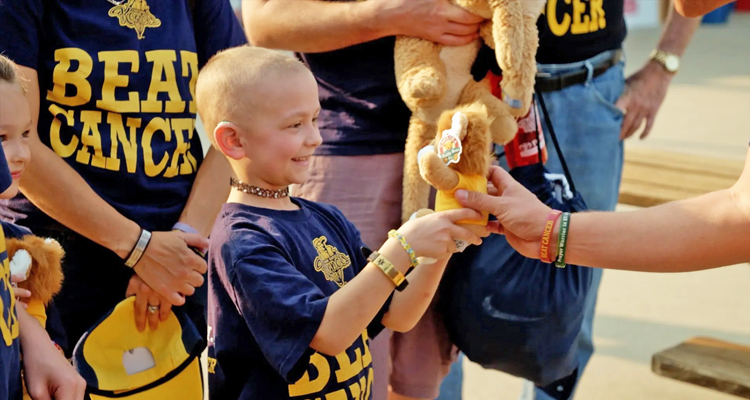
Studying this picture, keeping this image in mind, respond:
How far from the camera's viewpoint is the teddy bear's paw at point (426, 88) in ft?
7.66

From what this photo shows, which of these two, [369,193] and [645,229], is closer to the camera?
[645,229]

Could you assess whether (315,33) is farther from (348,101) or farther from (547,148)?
(547,148)

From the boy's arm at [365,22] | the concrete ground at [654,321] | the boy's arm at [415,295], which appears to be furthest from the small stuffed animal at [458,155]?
the concrete ground at [654,321]

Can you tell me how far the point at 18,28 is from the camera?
2.10m

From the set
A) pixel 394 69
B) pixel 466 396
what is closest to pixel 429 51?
pixel 394 69

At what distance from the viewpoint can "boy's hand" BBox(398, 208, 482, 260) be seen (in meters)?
1.84

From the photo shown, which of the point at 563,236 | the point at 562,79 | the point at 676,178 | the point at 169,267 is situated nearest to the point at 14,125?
the point at 169,267

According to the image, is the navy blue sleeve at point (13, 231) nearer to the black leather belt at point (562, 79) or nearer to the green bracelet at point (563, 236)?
the green bracelet at point (563, 236)

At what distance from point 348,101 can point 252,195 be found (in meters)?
0.62

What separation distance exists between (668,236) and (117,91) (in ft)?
4.17

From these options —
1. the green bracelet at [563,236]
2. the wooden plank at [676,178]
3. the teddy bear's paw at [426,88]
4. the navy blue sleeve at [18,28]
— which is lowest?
the wooden plank at [676,178]

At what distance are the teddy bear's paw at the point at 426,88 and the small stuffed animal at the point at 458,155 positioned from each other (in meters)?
0.44

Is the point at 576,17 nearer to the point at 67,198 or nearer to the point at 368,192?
the point at 368,192

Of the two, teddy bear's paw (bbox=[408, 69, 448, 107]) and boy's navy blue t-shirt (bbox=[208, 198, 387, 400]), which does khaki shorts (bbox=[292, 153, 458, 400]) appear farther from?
boy's navy blue t-shirt (bbox=[208, 198, 387, 400])
